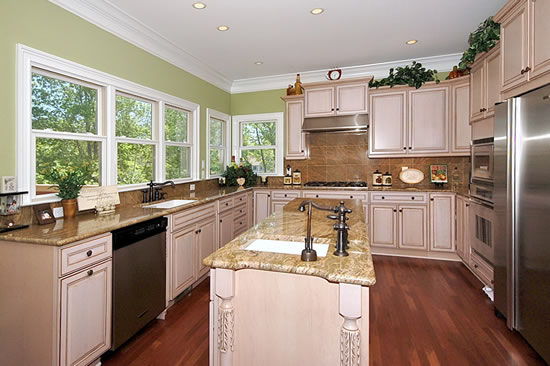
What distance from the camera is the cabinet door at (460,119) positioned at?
3846 mm

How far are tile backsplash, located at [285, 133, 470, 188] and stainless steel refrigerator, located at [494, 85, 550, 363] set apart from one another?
2.08m

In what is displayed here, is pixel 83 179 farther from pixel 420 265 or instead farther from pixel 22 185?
pixel 420 265

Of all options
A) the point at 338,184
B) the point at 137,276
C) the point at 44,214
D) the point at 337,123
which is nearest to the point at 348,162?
the point at 338,184

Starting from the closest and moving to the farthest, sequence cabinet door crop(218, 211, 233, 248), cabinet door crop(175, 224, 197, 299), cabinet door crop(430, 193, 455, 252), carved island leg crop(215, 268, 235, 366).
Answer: carved island leg crop(215, 268, 235, 366) < cabinet door crop(175, 224, 197, 299) < cabinet door crop(218, 211, 233, 248) < cabinet door crop(430, 193, 455, 252)

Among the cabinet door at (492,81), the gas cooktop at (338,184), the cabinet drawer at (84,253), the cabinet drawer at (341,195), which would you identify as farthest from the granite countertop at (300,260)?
the gas cooktop at (338,184)

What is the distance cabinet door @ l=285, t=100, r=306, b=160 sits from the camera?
15.3ft

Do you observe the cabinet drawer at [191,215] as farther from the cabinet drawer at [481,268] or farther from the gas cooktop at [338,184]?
the cabinet drawer at [481,268]

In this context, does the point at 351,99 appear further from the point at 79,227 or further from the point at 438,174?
the point at 79,227

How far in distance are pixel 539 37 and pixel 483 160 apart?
4.08 ft

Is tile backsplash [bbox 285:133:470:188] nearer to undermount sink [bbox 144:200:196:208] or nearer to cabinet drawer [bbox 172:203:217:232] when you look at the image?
cabinet drawer [bbox 172:203:217:232]

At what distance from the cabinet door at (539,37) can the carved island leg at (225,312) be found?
7.43ft

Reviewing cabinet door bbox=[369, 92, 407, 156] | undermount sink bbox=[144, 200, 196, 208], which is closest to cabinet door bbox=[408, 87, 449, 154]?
cabinet door bbox=[369, 92, 407, 156]

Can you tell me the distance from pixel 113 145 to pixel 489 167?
3.55 meters

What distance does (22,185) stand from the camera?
79.5 inches
